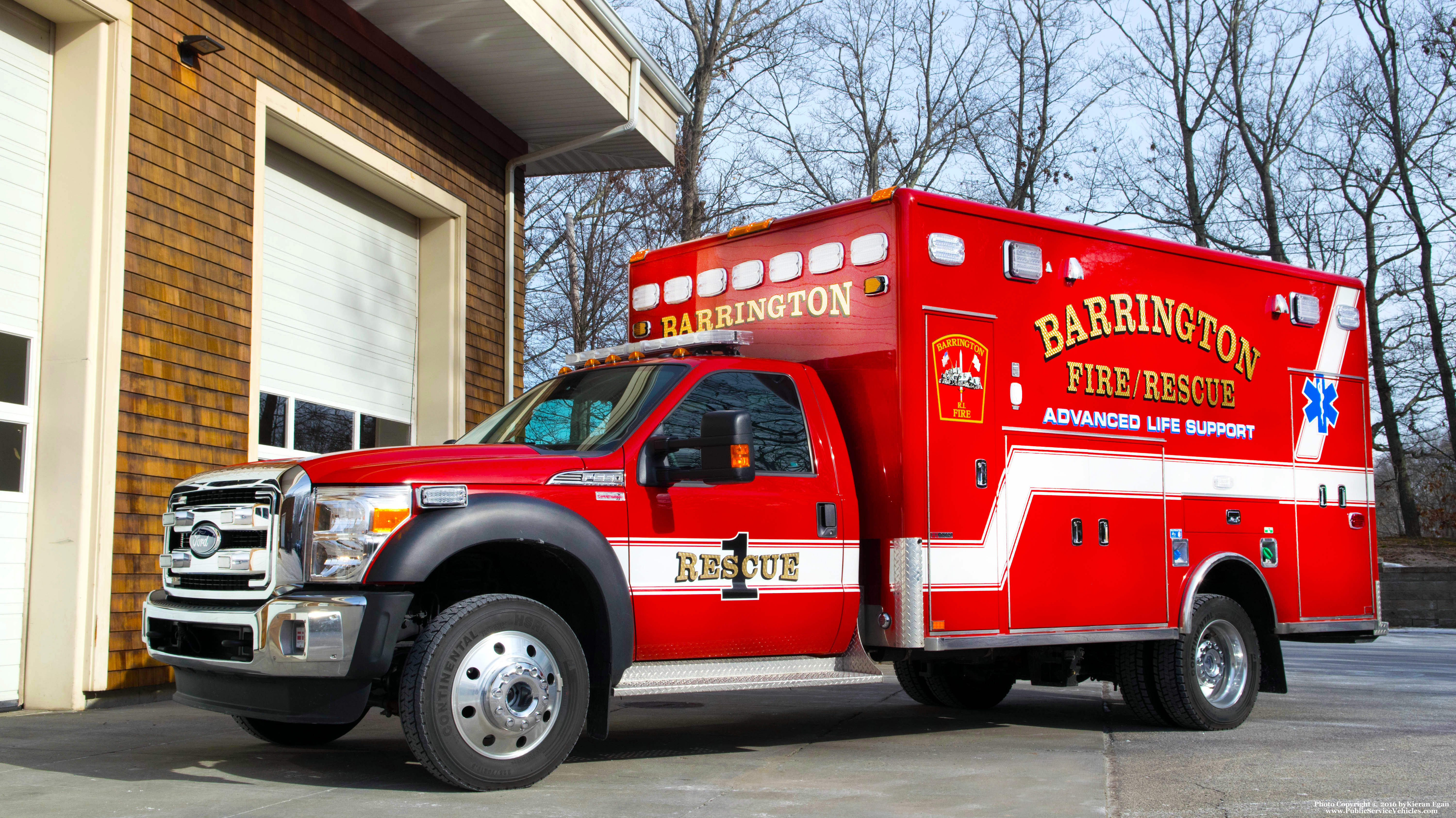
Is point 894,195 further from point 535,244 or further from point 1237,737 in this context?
point 535,244

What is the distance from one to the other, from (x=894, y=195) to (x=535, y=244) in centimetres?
2542

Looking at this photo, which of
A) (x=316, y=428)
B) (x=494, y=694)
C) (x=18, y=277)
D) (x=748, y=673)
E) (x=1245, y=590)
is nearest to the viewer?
(x=494, y=694)

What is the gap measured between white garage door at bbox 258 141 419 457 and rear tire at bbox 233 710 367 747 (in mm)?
4057

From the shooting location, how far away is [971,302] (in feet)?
25.2

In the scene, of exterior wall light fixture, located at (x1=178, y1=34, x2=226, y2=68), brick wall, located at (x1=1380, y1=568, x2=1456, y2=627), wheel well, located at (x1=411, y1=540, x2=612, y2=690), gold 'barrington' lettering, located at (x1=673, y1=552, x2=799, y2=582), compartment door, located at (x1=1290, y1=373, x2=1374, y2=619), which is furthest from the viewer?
brick wall, located at (x1=1380, y1=568, x2=1456, y2=627)

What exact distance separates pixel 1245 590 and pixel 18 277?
27.3 feet

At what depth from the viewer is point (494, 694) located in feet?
19.0

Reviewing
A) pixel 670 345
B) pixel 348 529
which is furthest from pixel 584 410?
pixel 348 529

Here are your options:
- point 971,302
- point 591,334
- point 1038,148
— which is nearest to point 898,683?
point 971,302

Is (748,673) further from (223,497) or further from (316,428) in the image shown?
(316,428)

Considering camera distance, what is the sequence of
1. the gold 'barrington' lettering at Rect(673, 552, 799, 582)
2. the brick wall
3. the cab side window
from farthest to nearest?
1. the brick wall
2. the cab side window
3. the gold 'barrington' lettering at Rect(673, 552, 799, 582)

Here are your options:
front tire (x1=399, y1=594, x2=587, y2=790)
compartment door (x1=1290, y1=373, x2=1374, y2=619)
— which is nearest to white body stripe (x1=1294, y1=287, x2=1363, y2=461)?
compartment door (x1=1290, y1=373, x2=1374, y2=619)

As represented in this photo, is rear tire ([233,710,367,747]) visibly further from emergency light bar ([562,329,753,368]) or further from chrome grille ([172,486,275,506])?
emergency light bar ([562,329,753,368])

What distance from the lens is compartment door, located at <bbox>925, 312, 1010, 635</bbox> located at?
735cm
